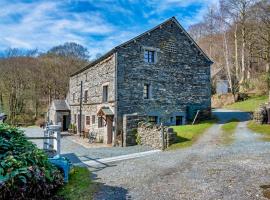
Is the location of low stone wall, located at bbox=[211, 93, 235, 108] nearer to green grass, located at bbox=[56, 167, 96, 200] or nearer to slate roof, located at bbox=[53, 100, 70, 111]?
slate roof, located at bbox=[53, 100, 70, 111]

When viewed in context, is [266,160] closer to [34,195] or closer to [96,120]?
[34,195]

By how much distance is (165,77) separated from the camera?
2422 centimetres

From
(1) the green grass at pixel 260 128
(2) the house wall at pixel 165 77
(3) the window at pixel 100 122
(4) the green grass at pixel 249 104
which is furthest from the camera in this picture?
(4) the green grass at pixel 249 104

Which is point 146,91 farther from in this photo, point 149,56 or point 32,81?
point 32,81

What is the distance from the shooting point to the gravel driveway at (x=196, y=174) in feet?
26.9

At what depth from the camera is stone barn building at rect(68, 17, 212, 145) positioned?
22.0 meters

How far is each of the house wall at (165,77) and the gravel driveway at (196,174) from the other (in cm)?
817

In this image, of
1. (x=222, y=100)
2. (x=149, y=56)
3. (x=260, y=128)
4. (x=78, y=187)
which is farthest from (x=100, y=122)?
(x=222, y=100)

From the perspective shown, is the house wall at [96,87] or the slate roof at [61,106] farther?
the slate roof at [61,106]

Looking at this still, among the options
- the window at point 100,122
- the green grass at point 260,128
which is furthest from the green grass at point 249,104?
the window at point 100,122

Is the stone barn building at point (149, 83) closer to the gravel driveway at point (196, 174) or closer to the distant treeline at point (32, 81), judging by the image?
the gravel driveway at point (196, 174)

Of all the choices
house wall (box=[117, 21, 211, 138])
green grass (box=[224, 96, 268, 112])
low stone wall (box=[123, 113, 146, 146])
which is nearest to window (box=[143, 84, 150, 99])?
house wall (box=[117, 21, 211, 138])

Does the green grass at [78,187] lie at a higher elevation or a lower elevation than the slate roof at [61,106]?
lower

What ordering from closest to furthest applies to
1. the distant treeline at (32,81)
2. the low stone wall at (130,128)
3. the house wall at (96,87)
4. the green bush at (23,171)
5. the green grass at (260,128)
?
the green bush at (23,171)
the green grass at (260,128)
the low stone wall at (130,128)
the house wall at (96,87)
the distant treeline at (32,81)
